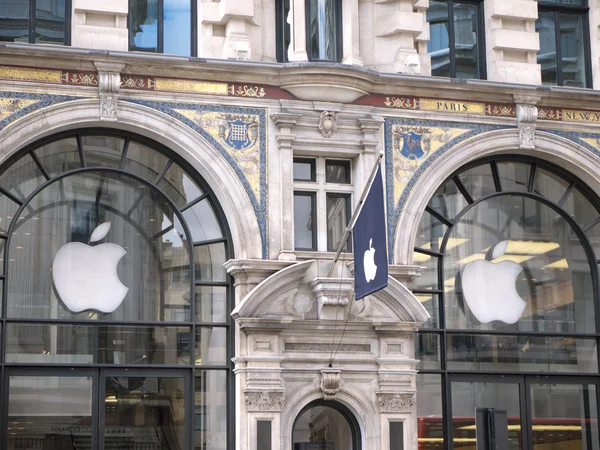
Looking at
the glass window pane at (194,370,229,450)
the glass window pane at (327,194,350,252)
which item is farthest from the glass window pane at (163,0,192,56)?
the glass window pane at (194,370,229,450)

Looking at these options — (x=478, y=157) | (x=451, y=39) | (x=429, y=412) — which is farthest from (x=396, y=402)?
(x=451, y=39)

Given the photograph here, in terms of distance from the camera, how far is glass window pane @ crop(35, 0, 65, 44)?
20312mm

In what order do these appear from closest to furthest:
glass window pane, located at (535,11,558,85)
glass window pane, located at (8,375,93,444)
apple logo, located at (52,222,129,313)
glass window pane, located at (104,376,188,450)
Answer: glass window pane, located at (8,375,93,444)
glass window pane, located at (104,376,188,450)
apple logo, located at (52,222,129,313)
glass window pane, located at (535,11,558,85)

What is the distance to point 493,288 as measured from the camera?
22.0m

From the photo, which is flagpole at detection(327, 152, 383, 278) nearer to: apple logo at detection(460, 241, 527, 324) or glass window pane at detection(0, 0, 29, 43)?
apple logo at detection(460, 241, 527, 324)

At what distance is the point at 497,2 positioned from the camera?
22438mm

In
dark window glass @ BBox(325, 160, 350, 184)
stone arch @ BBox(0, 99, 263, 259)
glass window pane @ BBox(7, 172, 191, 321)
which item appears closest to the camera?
glass window pane @ BBox(7, 172, 191, 321)

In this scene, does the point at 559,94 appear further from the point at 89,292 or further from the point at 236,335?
the point at 89,292

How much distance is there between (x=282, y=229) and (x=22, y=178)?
4584 millimetres

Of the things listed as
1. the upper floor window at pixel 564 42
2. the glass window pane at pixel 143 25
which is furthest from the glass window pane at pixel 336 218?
the upper floor window at pixel 564 42

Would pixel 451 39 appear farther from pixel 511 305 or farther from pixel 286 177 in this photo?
pixel 511 305

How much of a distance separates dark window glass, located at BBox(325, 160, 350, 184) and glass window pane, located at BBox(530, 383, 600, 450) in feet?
17.5

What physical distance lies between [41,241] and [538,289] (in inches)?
374

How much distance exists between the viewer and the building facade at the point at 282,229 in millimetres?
19438
